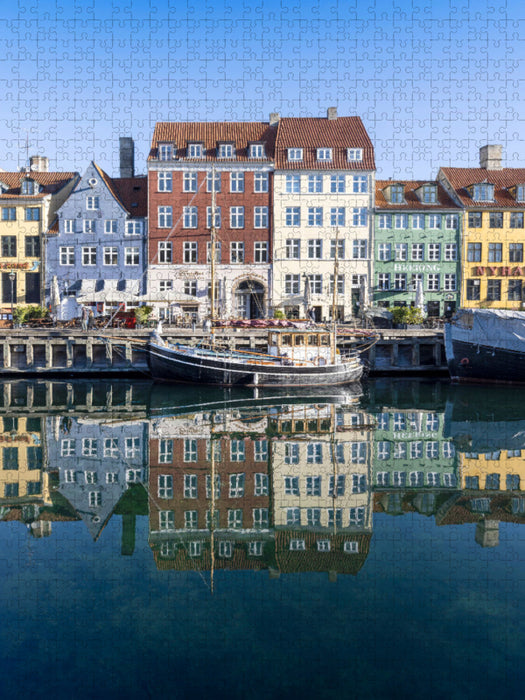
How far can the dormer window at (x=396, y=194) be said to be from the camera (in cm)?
5262

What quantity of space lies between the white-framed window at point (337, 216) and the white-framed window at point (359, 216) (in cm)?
86

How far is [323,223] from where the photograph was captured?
51750 millimetres

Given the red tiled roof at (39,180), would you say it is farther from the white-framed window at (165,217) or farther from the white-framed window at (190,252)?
the white-framed window at (190,252)

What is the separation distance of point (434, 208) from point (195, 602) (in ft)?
152

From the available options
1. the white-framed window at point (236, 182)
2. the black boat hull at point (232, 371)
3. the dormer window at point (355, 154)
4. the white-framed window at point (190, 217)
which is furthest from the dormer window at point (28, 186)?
the dormer window at point (355, 154)

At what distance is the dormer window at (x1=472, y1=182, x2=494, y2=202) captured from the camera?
52.4 meters

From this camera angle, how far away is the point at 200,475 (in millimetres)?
18016

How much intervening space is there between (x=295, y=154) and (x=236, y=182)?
5.06 meters

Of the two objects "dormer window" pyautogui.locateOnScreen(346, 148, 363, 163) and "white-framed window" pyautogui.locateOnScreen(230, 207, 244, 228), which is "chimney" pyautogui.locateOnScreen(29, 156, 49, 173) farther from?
"dormer window" pyautogui.locateOnScreen(346, 148, 363, 163)

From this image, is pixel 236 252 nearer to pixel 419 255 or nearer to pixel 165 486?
pixel 419 255

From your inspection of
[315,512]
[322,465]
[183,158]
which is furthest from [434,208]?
[315,512]

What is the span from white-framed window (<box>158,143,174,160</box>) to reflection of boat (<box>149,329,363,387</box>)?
1938 centimetres

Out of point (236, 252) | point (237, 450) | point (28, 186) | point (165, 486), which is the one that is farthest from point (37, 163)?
point (165, 486)

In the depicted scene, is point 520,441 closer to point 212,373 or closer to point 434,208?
point 212,373
